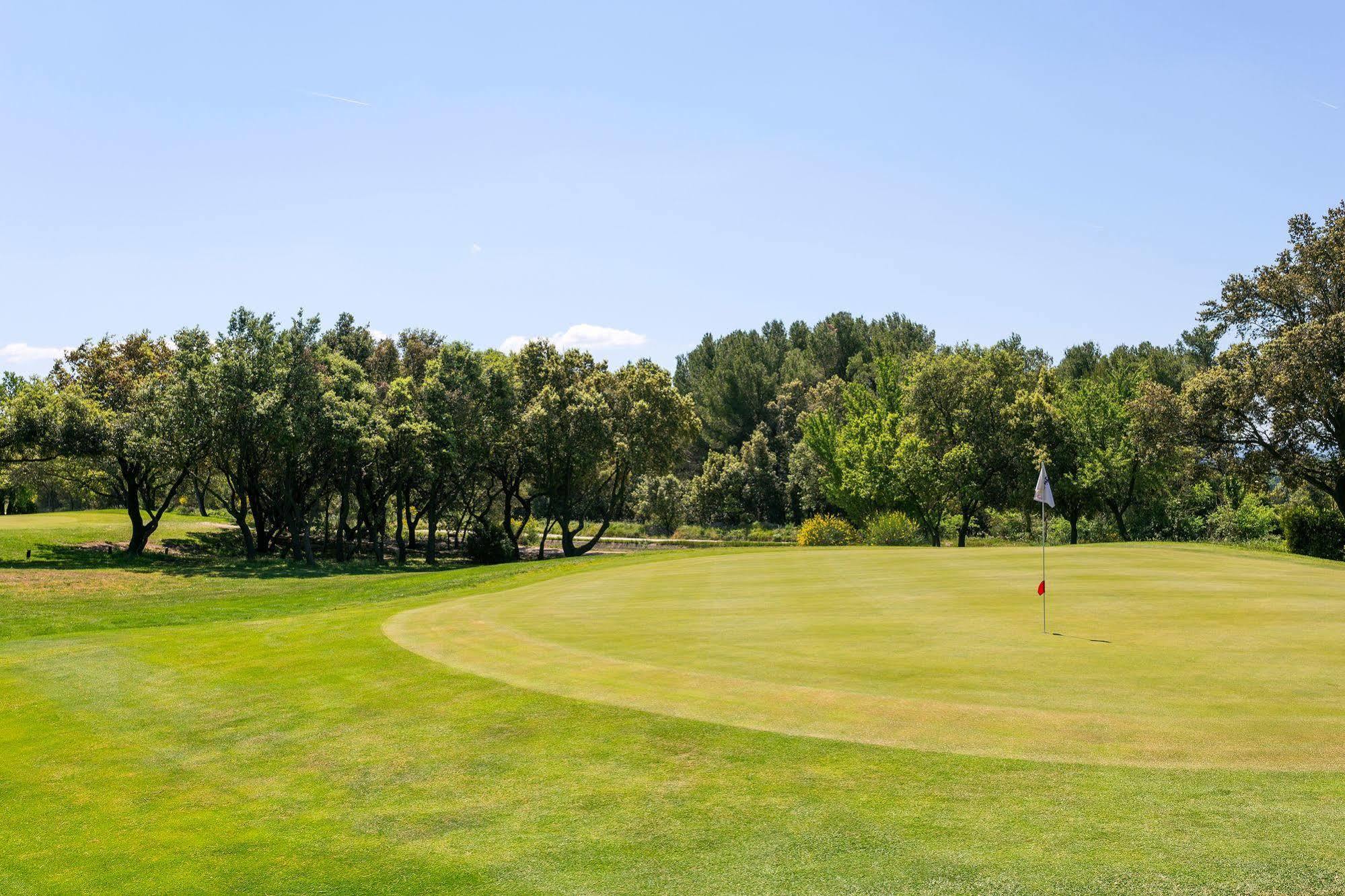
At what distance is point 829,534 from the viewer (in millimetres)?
59281

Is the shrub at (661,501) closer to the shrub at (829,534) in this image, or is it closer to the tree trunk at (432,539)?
the shrub at (829,534)

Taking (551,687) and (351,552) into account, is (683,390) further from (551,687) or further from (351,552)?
(551,687)

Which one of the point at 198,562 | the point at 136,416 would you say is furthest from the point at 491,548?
the point at 136,416

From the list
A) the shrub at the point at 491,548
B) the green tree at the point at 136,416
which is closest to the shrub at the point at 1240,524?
the shrub at the point at 491,548

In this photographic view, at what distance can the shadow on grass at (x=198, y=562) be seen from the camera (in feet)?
135

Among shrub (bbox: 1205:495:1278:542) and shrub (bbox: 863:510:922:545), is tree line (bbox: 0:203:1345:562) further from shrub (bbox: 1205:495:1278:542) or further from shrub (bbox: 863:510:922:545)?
shrub (bbox: 863:510:922:545)

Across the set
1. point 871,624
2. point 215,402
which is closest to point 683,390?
point 215,402

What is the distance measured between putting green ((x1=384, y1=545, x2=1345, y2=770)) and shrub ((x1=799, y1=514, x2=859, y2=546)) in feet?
108

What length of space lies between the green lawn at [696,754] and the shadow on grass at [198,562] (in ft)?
77.4

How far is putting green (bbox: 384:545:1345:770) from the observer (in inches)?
389

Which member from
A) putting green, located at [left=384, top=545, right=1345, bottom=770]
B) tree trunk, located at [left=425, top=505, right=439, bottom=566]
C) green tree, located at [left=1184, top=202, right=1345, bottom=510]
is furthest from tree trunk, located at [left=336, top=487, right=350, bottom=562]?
green tree, located at [left=1184, top=202, right=1345, bottom=510]

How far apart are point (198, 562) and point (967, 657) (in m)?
43.2

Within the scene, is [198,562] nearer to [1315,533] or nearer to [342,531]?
[342,531]

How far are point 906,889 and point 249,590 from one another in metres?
32.4
